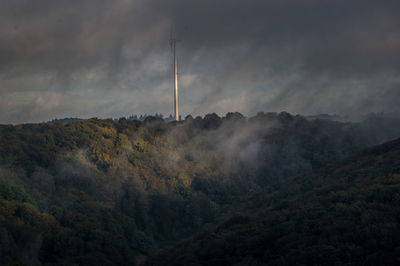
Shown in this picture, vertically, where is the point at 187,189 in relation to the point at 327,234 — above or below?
above

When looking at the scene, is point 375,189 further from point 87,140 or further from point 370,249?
point 87,140

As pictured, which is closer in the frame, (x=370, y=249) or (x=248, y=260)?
(x=370, y=249)

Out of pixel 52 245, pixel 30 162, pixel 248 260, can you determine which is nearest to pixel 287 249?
pixel 248 260

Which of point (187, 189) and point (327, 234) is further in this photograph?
point (187, 189)

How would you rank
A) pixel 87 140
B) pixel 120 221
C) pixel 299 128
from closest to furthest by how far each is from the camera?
pixel 120 221, pixel 87 140, pixel 299 128

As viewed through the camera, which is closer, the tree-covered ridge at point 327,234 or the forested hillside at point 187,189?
the tree-covered ridge at point 327,234

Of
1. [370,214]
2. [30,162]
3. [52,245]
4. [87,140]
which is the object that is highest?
[87,140]

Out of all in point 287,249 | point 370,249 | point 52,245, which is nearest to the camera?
point 370,249

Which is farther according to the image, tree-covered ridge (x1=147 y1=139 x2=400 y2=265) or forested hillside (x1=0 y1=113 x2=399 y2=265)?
forested hillside (x1=0 y1=113 x2=399 y2=265)
